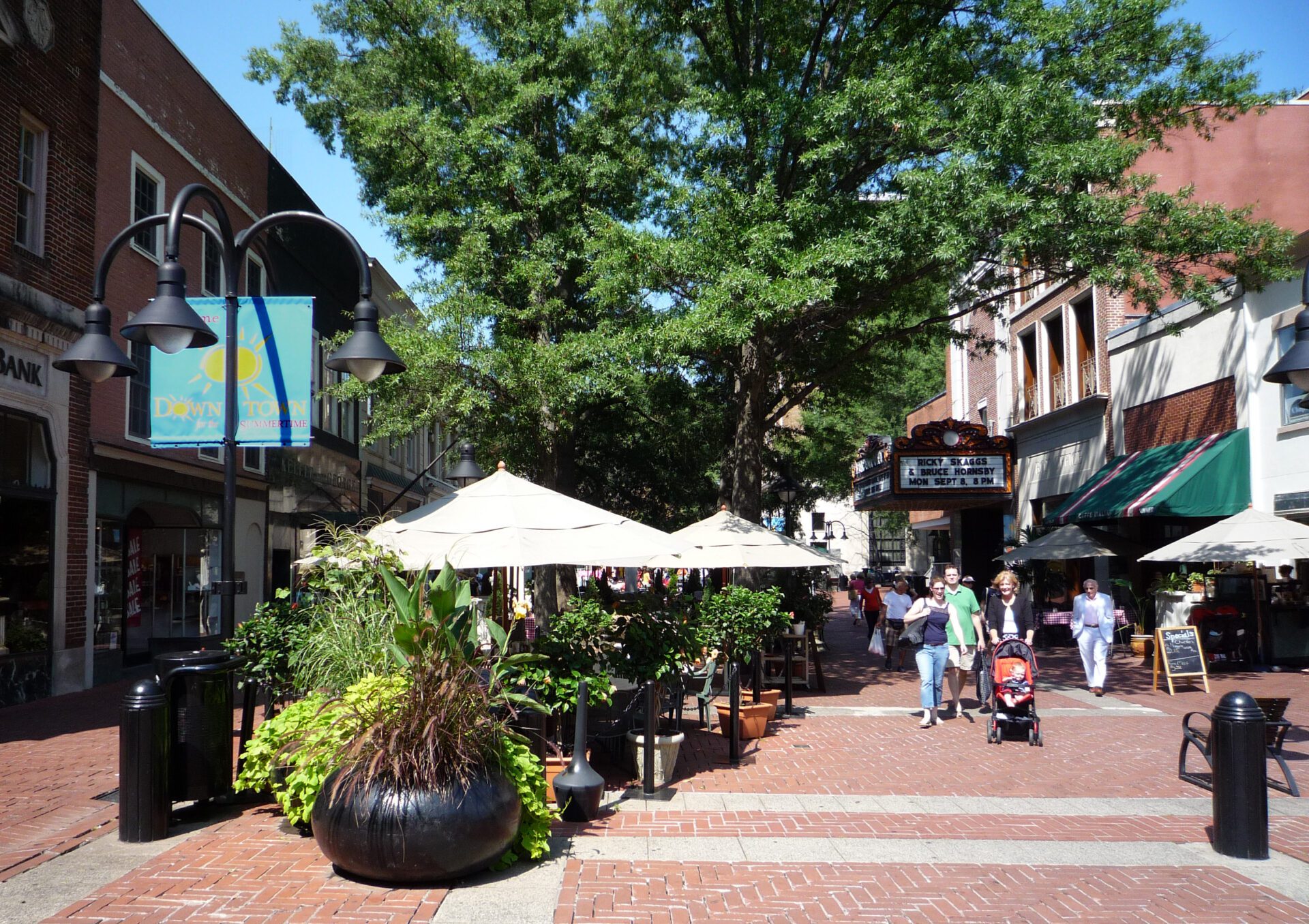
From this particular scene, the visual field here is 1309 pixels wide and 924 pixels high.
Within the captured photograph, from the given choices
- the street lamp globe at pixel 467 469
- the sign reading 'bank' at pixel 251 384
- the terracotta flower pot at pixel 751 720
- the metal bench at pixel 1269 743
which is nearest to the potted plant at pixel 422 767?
the sign reading 'bank' at pixel 251 384

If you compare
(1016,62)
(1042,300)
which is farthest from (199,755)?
(1042,300)

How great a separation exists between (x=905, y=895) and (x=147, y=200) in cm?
1700

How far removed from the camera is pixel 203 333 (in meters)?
7.14

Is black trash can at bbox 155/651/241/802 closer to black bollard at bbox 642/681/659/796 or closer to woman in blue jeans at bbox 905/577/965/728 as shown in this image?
black bollard at bbox 642/681/659/796

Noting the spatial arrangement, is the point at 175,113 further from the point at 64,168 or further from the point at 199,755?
the point at 199,755

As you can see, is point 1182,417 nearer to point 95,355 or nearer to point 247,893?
point 95,355

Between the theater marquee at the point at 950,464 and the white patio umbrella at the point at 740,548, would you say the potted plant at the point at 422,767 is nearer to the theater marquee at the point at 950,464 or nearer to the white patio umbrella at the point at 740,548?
the white patio umbrella at the point at 740,548

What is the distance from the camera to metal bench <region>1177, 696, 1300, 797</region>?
7820mm

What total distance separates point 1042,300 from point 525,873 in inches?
964

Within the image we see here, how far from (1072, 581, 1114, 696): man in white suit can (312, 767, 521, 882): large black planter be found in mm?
10679

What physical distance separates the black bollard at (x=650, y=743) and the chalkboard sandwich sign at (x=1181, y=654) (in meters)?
9.06

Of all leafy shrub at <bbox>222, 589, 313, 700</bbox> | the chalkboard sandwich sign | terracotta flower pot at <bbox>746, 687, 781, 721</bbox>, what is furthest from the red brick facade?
leafy shrub at <bbox>222, 589, 313, 700</bbox>

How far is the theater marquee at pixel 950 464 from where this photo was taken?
25.0 meters

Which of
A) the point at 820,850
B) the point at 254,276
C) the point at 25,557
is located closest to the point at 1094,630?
the point at 820,850
